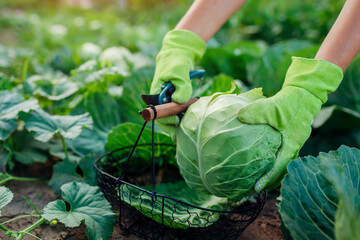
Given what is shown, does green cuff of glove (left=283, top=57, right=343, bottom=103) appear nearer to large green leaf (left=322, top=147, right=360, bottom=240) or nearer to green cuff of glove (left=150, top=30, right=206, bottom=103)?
large green leaf (left=322, top=147, right=360, bottom=240)

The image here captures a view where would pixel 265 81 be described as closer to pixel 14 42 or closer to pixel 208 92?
pixel 208 92

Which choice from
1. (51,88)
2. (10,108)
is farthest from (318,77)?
(51,88)

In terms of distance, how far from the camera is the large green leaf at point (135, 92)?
2.16 m

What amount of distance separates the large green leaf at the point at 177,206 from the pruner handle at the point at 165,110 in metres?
0.35

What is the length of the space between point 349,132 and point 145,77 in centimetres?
146

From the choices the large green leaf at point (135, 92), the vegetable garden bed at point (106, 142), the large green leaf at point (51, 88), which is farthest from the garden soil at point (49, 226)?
the large green leaf at point (135, 92)

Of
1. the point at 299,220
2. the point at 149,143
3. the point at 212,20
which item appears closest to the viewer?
the point at 299,220

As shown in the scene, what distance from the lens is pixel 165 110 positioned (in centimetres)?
135

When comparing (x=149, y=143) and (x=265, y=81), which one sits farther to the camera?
(x=265, y=81)

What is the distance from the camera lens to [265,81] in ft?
7.82

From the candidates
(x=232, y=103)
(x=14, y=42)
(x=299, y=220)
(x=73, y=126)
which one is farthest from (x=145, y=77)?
(x=14, y=42)

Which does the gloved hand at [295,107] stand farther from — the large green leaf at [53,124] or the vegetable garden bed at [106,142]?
A: the large green leaf at [53,124]

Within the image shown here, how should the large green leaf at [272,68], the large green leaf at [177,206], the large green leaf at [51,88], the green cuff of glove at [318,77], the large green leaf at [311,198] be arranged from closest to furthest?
the large green leaf at [311,198], the green cuff of glove at [318,77], the large green leaf at [177,206], the large green leaf at [51,88], the large green leaf at [272,68]

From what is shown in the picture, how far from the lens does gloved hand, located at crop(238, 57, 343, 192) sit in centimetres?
128
